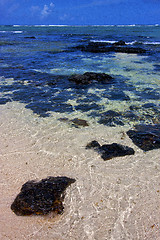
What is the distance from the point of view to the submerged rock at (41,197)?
3.07 metres

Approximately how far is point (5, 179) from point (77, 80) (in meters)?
7.39

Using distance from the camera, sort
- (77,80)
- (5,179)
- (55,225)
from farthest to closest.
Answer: (77,80) < (5,179) < (55,225)

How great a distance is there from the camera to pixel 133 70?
13039 mm

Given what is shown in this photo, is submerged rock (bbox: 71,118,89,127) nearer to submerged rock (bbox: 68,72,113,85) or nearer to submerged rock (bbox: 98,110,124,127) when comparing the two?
submerged rock (bbox: 98,110,124,127)

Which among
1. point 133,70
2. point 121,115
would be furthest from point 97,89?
point 133,70

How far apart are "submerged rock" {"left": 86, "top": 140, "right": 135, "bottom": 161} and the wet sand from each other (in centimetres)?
13

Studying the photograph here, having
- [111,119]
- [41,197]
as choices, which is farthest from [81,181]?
[111,119]

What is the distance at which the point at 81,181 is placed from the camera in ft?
12.3

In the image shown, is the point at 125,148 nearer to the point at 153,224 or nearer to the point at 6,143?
the point at 153,224

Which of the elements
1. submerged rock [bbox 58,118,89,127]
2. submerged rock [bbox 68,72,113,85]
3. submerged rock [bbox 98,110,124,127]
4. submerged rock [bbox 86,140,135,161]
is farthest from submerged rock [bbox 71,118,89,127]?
submerged rock [bbox 68,72,113,85]

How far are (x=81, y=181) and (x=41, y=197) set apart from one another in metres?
0.88

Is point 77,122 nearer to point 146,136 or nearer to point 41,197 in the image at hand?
point 146,136

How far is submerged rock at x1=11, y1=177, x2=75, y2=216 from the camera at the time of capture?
3072 millimetres

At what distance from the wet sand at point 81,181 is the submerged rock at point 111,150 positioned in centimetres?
13
